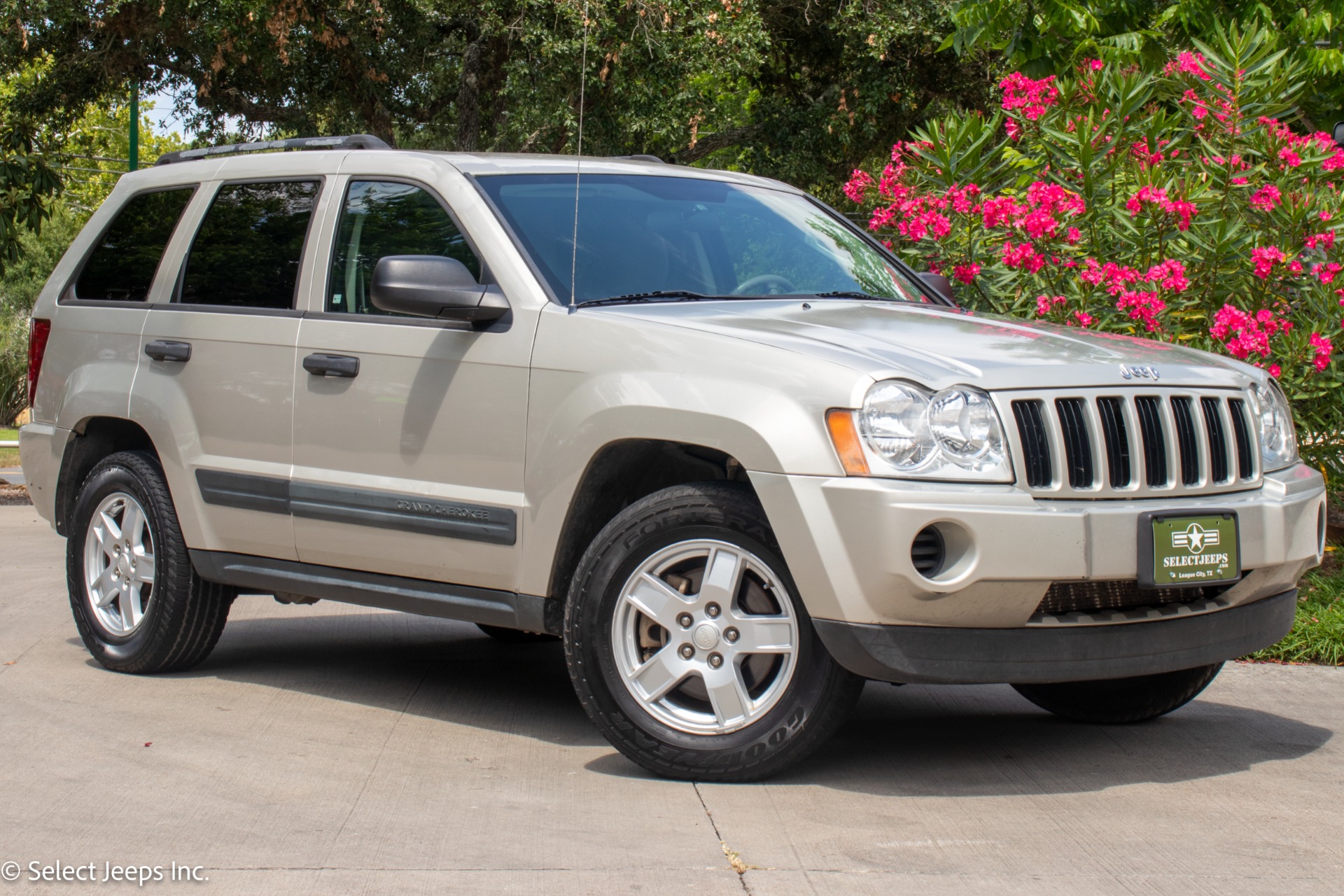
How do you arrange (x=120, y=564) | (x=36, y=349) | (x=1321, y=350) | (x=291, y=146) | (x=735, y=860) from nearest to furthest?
(x=735, y=860), (x=120, y=564), (x=291, y=146), (x=36, y=349), (x=1321, y=350)

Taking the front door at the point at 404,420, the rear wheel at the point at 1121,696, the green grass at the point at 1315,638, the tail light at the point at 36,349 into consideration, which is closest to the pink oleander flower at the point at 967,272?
the green grass at the point at 1315,638

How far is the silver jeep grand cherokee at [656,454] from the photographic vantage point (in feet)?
14.1

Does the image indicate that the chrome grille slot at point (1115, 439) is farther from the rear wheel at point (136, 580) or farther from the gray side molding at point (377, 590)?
the rear wheel at point (136, 580)

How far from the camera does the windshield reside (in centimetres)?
530

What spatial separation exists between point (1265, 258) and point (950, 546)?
3.98m

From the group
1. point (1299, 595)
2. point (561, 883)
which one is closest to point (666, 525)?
point (561, 883)

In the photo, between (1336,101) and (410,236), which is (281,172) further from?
(1336,101)

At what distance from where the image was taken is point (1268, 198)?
302 inches

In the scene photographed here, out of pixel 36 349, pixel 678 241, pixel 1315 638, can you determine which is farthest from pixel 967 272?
pixel 36 349

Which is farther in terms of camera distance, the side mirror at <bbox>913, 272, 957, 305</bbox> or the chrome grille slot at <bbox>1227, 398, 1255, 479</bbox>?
the side mirror at <bbox>913, 272, 957, 305</bbox>

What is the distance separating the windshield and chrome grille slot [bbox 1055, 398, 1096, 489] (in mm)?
1373

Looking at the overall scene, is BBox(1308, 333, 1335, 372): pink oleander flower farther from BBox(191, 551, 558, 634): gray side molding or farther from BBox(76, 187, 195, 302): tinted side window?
BBox(76, 187, 195, 302): tinted side window

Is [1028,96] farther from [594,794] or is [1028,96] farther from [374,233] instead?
[594,794]

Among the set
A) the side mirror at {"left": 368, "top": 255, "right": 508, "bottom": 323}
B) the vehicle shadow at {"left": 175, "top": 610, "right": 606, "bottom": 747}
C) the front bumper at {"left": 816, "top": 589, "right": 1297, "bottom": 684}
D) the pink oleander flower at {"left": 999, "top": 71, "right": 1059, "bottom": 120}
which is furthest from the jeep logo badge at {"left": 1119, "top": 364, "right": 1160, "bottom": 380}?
the pink oleander flower at {"left": 999, "top": 71, "right": 1059, "bottom": 120}
